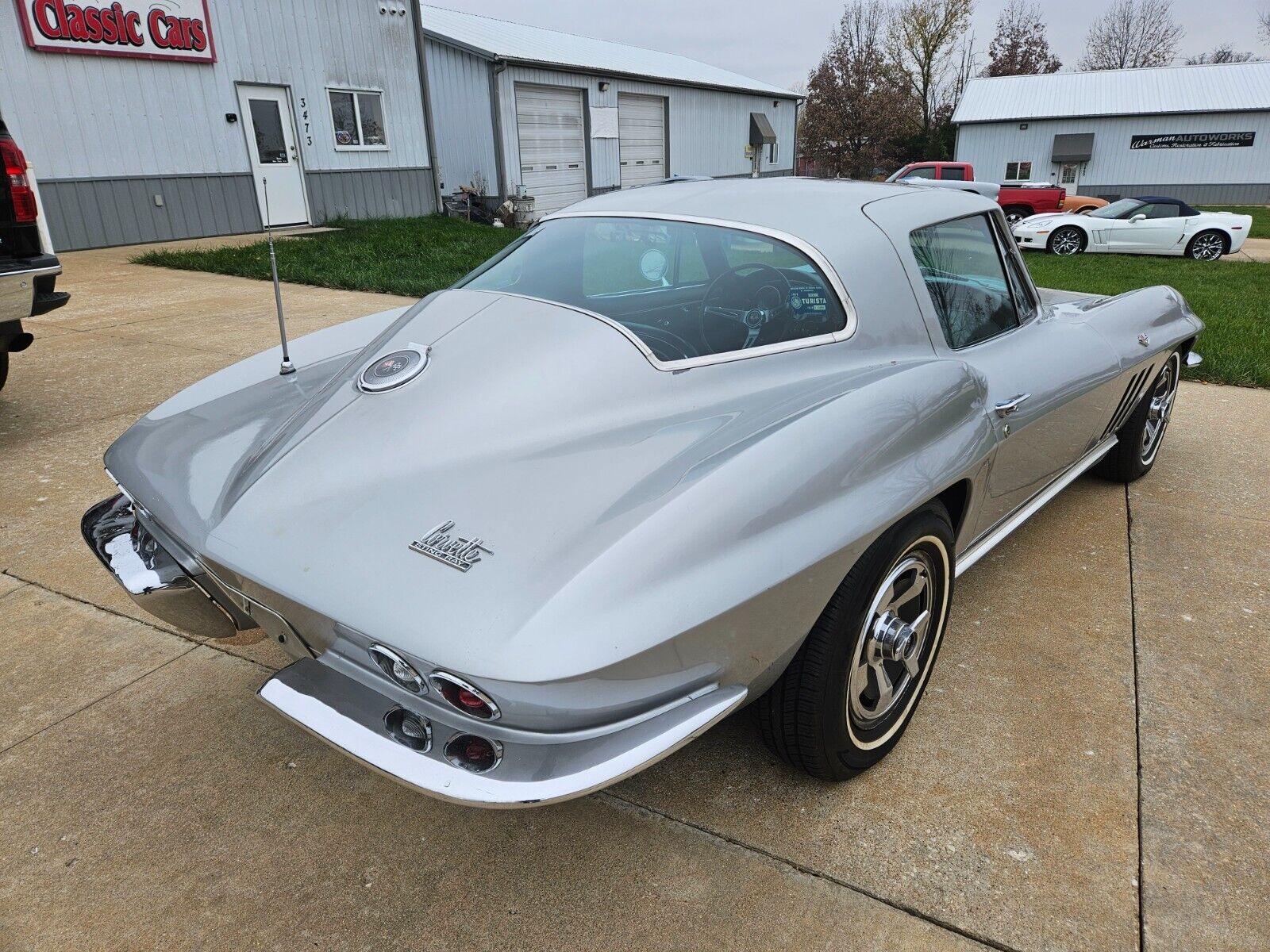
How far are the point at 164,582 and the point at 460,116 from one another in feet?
63.4

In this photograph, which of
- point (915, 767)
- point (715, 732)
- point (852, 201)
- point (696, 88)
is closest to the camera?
point (915, 767)

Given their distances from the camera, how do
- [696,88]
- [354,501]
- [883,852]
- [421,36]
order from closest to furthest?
[354,501], [883,852], [421,36], [696,88]

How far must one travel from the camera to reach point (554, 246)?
108 inches

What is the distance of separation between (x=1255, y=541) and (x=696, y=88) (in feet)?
85.8

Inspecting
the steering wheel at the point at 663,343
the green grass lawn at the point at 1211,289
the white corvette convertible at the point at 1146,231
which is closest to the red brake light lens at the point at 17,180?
the steering wheel at the point at 663,343

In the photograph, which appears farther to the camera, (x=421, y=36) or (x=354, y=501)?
(x=421, y=36)

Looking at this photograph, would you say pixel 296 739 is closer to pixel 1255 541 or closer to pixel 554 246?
pixel 554 246

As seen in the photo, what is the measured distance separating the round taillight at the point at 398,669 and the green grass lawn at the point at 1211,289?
6.51 m

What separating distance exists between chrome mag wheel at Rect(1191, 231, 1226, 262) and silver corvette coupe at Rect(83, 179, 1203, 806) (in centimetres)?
1628

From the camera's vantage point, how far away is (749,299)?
7.74 ft

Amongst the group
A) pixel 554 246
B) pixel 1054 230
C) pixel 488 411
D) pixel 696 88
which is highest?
pixel 696 88

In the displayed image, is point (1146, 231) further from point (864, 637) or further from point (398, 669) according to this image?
point (398, 669)

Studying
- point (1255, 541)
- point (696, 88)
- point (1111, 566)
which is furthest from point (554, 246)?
point (696, 88)

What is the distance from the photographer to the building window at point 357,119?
15.2 m
